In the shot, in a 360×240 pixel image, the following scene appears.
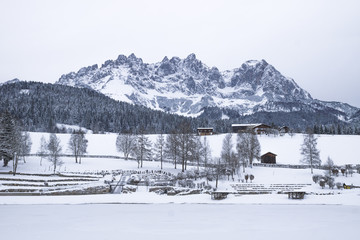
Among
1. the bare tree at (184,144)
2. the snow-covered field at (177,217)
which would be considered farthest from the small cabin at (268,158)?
the snow-covered field at (177,217)

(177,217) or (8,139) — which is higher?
(8,139)

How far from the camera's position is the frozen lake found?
18094mm

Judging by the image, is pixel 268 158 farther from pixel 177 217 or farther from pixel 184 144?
pixel 177 217

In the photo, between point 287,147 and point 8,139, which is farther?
point 287,147

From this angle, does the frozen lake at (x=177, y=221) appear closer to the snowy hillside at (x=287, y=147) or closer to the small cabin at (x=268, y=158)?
the small cabin at (x=268, y=158)

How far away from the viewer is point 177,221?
21.8 meters

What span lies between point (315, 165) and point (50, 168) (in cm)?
5864

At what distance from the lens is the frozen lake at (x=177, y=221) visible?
18094 mm

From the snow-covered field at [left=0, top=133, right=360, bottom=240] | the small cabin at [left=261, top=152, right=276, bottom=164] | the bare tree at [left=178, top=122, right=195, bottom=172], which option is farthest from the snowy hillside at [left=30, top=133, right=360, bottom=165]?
the snow-covered field at [left=0, top=133, right=360, bottom=240]

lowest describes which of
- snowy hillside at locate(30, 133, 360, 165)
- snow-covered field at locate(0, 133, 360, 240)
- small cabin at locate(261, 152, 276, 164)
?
snow-covered field at locate(0, 133, 360, 240)

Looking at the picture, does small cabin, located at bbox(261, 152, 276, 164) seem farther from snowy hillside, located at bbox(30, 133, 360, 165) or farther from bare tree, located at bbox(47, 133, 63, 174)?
bare tree, located at bbox(47, 133, 63, 174)

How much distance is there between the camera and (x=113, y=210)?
26.7 meters

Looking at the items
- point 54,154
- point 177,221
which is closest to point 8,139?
point 54,154

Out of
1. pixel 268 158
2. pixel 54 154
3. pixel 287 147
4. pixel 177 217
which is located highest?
pixel 287 147
